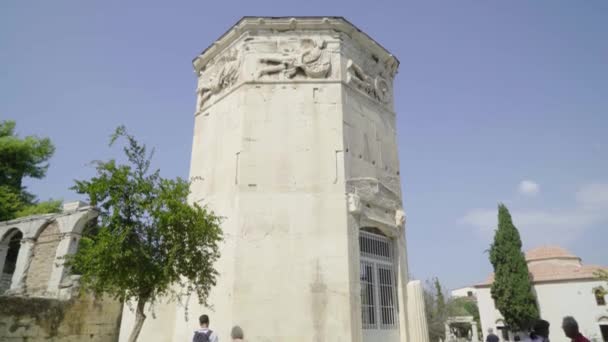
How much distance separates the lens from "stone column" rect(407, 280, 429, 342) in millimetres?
10258

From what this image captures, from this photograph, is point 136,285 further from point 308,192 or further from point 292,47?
point 292,47

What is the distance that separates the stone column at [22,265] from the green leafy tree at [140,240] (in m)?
9.52

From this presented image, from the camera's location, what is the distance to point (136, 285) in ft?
24.1

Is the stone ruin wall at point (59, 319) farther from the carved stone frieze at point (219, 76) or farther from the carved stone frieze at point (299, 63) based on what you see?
the carved stone frieze at point (299, 63)

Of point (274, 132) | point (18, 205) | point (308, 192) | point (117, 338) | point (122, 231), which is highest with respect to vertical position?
point (18, 205)

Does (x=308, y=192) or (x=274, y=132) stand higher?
(x=274, y=132)

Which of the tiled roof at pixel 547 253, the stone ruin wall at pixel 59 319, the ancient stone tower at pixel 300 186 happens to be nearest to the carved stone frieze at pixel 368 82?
the ancient stone tower at pixel 300 186

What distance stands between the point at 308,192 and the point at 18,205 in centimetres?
2227

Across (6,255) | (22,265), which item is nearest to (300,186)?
(22,265)

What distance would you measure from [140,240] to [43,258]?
11.5m

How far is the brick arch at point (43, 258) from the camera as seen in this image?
1503cm

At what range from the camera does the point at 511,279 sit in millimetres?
30844

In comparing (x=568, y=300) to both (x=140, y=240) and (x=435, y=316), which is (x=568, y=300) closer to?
(x=435, y=316)

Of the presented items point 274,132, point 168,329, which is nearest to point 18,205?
point 168,329
